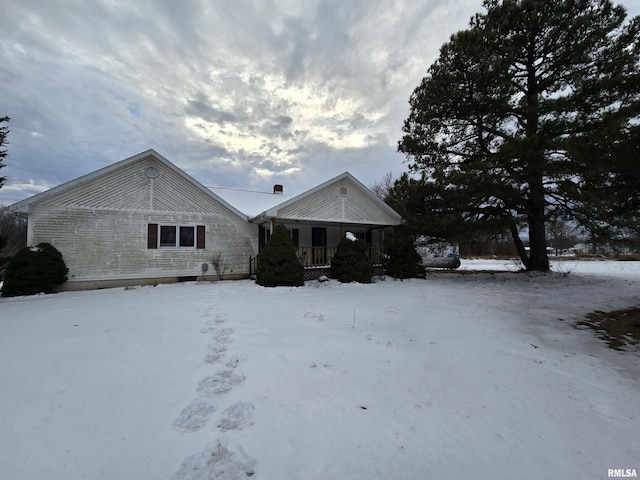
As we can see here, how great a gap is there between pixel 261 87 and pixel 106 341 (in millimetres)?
13795

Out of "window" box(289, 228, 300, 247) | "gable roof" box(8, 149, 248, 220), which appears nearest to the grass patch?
"window" box(289, 228, 300, 247)

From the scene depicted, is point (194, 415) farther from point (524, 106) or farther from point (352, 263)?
point (524, 106)

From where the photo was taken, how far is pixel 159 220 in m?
12.2

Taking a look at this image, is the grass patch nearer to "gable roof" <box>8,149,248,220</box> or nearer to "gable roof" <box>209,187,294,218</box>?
"gable roof" <box>209,187,294,218</box>

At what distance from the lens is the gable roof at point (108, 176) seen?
10133 mm

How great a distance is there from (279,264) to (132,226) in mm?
6154

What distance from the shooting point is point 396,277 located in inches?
580

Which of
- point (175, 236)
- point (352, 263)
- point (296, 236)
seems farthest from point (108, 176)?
point (352, 263)

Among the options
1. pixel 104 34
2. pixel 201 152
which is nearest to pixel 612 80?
pixel 104 34

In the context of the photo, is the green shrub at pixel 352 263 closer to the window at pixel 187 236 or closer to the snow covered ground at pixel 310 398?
the window at pixel 187 236

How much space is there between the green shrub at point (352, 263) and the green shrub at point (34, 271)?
34.0 feet

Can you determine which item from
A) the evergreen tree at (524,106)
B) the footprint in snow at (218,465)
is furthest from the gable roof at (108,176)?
the footprint in snow at (218,465)

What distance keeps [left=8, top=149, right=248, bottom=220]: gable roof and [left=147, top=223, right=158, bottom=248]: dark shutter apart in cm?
177

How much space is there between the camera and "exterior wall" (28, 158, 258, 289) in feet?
35.2
